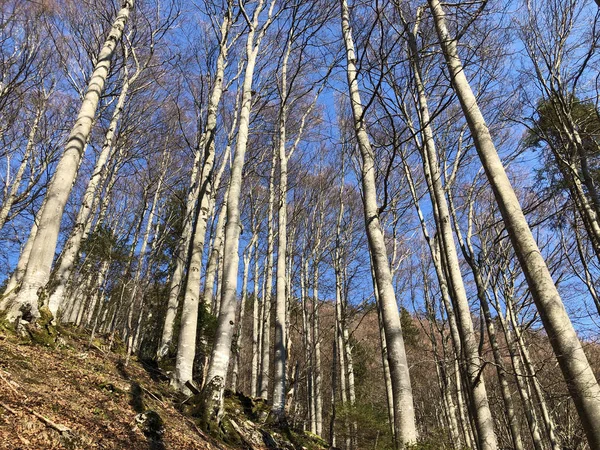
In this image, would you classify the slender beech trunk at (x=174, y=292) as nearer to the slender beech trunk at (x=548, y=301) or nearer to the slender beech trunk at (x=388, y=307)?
the slender beech trunk at (x=388, y=307)

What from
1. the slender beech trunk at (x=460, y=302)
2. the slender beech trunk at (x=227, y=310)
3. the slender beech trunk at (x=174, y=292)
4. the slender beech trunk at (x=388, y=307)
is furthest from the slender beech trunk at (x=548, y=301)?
the slender beech trunk at (x=174, y=292)

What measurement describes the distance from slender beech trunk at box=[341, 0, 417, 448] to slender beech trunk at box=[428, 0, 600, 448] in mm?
1296

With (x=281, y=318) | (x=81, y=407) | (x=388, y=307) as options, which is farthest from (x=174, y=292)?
(x=388, y=307)

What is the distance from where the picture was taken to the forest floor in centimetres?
257

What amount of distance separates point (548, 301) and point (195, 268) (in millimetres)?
5545

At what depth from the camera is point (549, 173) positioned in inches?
379

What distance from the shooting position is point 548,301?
9.02 feet

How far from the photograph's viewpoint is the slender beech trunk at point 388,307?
333cm

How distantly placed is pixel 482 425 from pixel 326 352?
853 inches

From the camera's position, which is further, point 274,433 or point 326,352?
point 326,352

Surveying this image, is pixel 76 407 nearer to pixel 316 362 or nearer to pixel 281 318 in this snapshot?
pixel 281 318

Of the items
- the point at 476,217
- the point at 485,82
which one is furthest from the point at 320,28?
the point at 476,217

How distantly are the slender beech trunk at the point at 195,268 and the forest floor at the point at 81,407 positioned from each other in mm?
424

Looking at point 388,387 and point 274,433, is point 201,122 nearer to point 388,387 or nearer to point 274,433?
point 274,433
